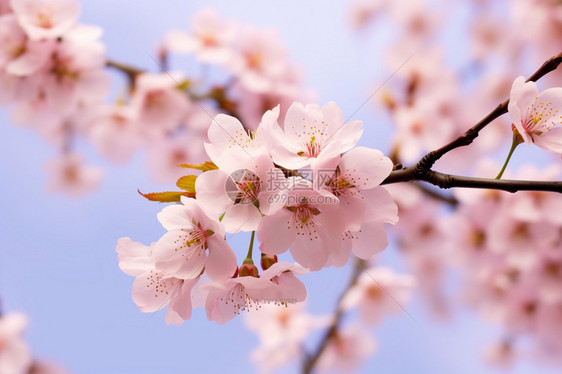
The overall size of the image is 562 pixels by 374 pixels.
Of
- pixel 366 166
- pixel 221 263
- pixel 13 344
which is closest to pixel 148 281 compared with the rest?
pixel 221 263

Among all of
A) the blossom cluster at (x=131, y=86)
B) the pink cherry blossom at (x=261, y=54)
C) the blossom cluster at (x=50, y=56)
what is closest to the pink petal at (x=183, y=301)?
the blossom cluster at (x=131, y=86)

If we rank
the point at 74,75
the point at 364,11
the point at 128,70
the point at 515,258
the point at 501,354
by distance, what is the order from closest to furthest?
the point at 74,75 → the point at 128,70 → the point at 515,258 → the point at 501,354 → the point at 364,11

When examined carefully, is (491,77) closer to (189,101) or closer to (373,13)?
(373,13)

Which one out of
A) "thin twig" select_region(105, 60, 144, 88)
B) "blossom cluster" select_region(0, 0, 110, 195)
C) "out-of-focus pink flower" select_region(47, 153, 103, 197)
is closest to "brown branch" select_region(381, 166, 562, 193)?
"blossom cluster" select_region(0, 0, 110, 195)

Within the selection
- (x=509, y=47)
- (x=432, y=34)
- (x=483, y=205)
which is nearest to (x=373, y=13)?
(x=432, y=34)

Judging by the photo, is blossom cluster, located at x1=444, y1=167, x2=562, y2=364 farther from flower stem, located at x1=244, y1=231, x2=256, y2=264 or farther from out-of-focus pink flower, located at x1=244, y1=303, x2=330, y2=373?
flower stem, located at x1=244, y1=231, x2=256, y2=264

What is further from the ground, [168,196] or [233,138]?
[233,138]

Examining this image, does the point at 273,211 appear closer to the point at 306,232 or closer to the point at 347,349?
the point at 306,232
